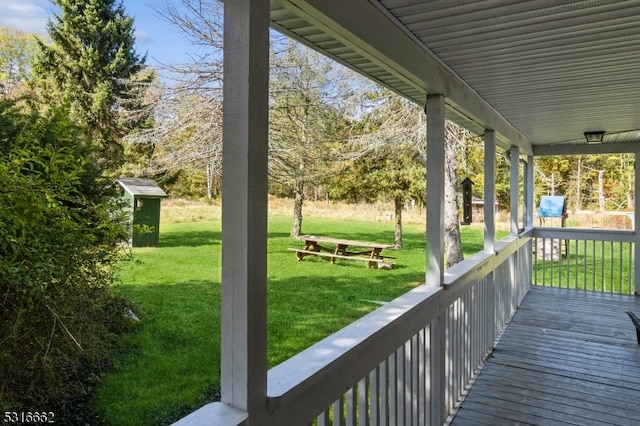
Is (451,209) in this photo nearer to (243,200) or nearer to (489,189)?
(489,189)

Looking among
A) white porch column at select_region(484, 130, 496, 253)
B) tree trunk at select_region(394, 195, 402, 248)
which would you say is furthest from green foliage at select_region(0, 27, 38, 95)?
tree trunk at select_region(394, 195, 402, 248)

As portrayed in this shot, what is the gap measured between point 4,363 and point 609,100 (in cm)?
415

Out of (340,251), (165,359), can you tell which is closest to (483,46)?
(165,359)

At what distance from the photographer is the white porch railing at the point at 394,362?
129cm

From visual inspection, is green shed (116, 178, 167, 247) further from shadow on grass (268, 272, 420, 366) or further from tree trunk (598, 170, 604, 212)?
tree trunk (598, 170, 604, 212)

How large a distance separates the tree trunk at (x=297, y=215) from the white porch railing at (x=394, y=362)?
15.9 ft

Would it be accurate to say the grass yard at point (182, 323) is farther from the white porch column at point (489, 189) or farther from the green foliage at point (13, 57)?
the white porch column at point (489, 189)

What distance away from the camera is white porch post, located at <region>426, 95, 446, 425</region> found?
2441mm

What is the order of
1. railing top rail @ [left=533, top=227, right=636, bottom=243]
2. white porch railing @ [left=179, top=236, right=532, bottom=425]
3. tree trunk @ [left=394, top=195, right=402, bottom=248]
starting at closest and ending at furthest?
1. white porch railing @ [left=179, top=236, right=532, bottom=425]
2. railing top rail @ [left=533, top=227, right=636, bottom=243]
3. tree trunk @ [left=394, top=195, right=402, bottom=248]

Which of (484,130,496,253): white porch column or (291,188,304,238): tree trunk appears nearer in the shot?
(484,130,496,253): white porch column

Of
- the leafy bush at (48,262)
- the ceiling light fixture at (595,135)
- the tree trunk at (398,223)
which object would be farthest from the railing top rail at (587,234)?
the leafy bush at (48,262)

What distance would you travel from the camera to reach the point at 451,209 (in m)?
7.91

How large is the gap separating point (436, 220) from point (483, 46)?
0.96 m

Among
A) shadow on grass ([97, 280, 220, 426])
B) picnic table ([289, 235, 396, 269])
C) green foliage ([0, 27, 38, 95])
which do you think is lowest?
shadow on grass ([97, 280, 220, 426])
